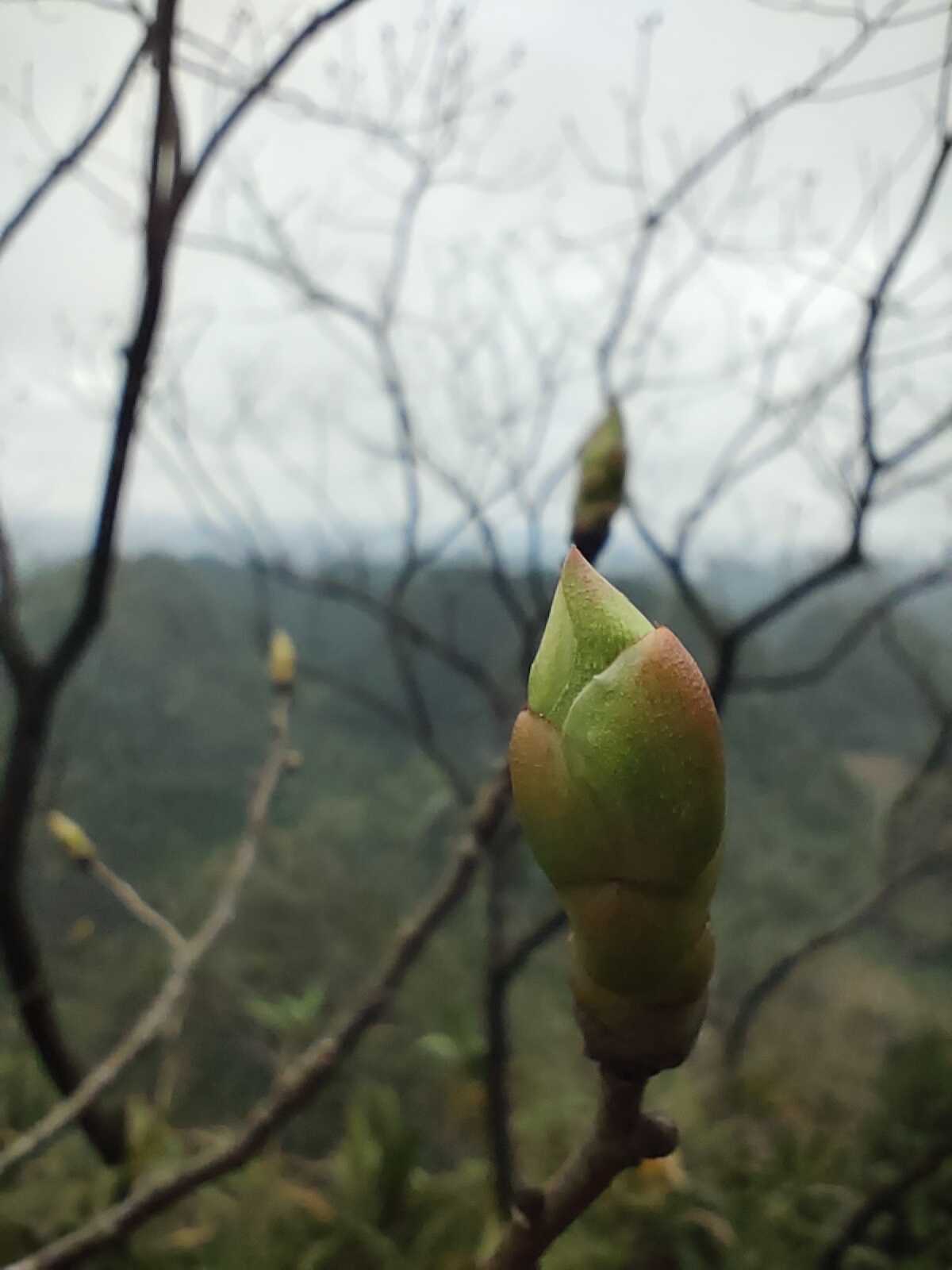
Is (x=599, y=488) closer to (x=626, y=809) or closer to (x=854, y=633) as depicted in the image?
(x=626, y=809)

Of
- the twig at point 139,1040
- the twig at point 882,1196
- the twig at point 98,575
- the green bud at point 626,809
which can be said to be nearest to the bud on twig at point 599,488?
the green bud at point 626,809

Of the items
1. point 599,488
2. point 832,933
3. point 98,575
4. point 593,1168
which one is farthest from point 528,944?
point 832,933

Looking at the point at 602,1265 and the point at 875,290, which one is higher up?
the point at 875,290

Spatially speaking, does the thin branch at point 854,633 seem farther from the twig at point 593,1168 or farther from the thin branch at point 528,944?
the twig at point 593,1168

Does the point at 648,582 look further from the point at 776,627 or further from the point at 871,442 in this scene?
the point at 871,442

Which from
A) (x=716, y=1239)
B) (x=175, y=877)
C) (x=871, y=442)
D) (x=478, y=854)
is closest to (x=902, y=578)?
(x=871, y=442)

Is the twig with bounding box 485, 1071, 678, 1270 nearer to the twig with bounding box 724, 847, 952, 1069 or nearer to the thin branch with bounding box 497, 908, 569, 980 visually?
the thin branch with bounding box 497, 908, 569, 980

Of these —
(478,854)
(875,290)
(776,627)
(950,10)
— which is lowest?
(478,854)
